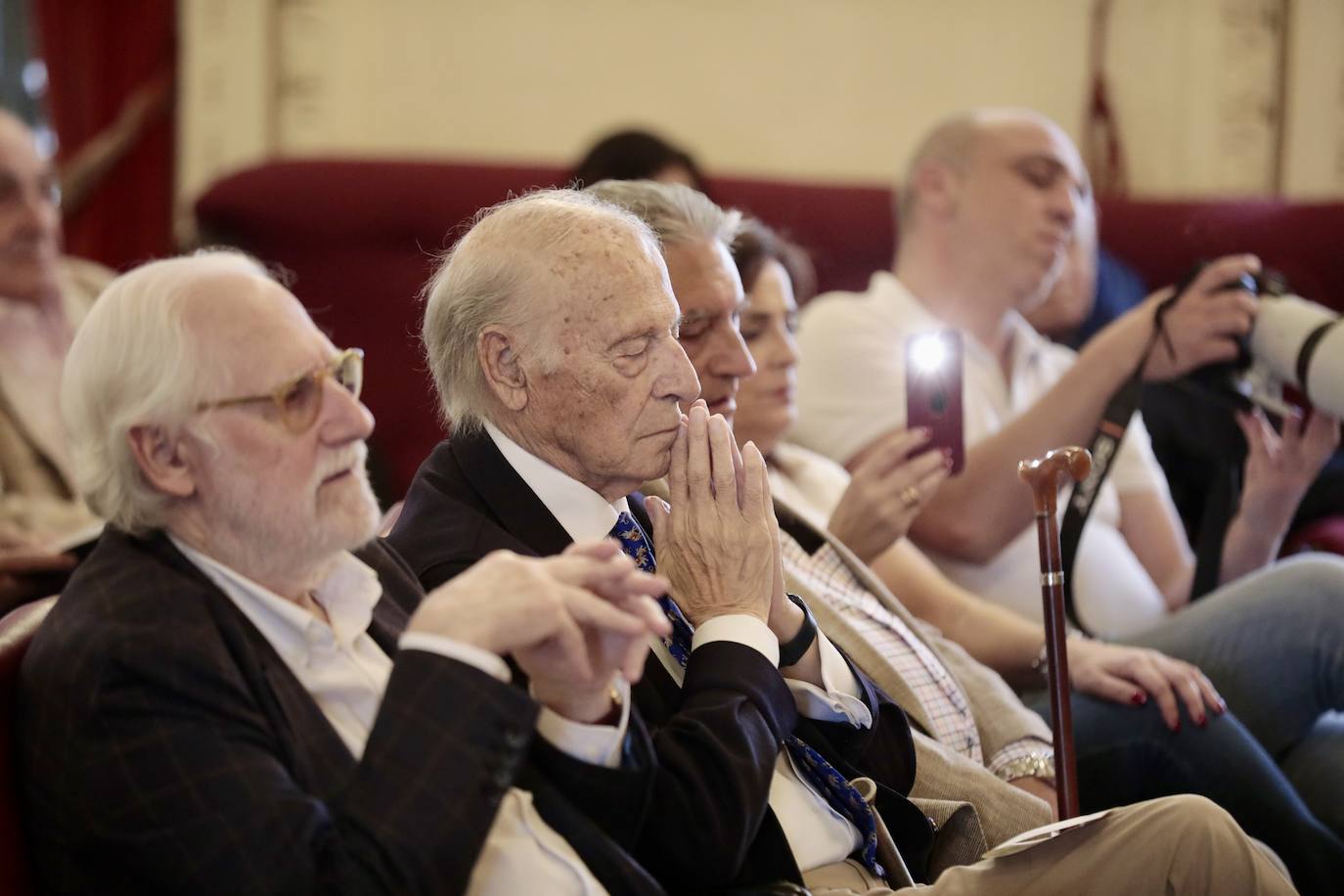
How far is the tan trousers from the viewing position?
4.44 feet

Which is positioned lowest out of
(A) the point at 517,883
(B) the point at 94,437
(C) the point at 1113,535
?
(C) the point at 1113,535

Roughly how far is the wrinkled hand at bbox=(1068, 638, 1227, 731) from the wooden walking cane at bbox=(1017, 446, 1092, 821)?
39 cm

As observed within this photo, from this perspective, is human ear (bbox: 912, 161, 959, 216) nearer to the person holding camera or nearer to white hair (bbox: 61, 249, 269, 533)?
the person holding camera

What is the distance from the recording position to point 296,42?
12.6ft

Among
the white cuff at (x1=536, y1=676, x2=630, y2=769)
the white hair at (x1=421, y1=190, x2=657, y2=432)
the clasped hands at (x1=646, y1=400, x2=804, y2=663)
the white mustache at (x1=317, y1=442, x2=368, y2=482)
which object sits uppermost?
the white hair at (x1=421, y1=190, x2=657, y2=432)

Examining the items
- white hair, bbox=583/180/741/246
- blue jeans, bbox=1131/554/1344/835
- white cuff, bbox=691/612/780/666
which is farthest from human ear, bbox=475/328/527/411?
blue jeans, bbox=1131/554/1344/835

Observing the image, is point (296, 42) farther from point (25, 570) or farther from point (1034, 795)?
point (1034, 795)

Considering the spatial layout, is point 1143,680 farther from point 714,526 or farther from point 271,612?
point 271,612

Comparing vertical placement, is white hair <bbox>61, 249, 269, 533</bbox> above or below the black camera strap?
above

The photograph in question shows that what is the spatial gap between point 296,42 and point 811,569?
255 cm

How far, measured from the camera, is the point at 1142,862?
4.48 feet

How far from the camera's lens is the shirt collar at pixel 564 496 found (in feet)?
5.03

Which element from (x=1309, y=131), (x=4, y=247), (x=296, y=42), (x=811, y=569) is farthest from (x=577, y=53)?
(x=811, y=569)

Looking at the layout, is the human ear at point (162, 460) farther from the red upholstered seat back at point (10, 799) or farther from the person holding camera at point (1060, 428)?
the person holding camera at point (1060, 428)
